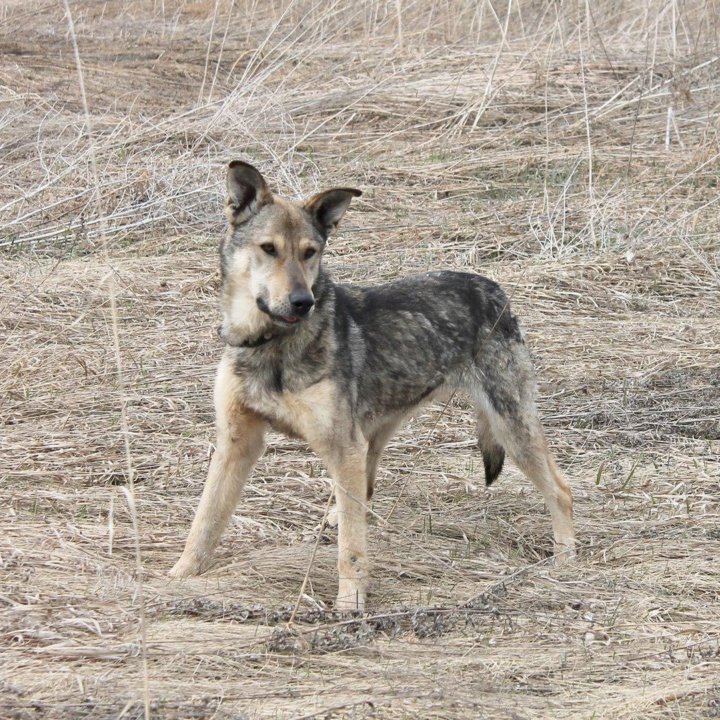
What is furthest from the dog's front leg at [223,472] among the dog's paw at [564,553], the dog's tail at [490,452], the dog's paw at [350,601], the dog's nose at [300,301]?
the dog's paw at [564,553]

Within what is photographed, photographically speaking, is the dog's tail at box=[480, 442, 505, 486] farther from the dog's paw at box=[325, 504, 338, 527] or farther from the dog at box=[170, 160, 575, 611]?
the dog's paw at box=[325, 504, 338, 527]

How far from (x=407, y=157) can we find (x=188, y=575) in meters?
7.79

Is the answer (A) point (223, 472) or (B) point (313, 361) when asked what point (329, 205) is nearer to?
(B) point (313, 361)

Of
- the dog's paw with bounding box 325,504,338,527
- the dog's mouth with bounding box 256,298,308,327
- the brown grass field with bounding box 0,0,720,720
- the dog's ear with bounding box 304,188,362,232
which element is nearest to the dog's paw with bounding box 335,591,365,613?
the brown grass field with bounding box 0,0,720,720

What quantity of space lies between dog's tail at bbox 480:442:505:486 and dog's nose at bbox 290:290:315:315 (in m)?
1.62

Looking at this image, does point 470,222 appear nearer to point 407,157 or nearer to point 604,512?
point 407,157

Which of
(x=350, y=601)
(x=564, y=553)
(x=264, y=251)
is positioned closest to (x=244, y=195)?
(x=264, y=251)

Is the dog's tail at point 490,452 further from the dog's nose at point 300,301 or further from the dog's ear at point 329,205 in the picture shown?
the dog's nose at point 300,301

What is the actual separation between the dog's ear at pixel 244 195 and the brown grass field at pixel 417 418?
0.91 m

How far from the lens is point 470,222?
35.4 feet

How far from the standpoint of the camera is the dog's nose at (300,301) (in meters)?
5.04

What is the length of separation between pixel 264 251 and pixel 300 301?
0.38m

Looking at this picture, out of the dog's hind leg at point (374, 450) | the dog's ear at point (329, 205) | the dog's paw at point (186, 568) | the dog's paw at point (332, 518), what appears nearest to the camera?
the dog's paw at point (186, 568)

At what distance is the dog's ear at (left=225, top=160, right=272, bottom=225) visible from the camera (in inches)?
214
